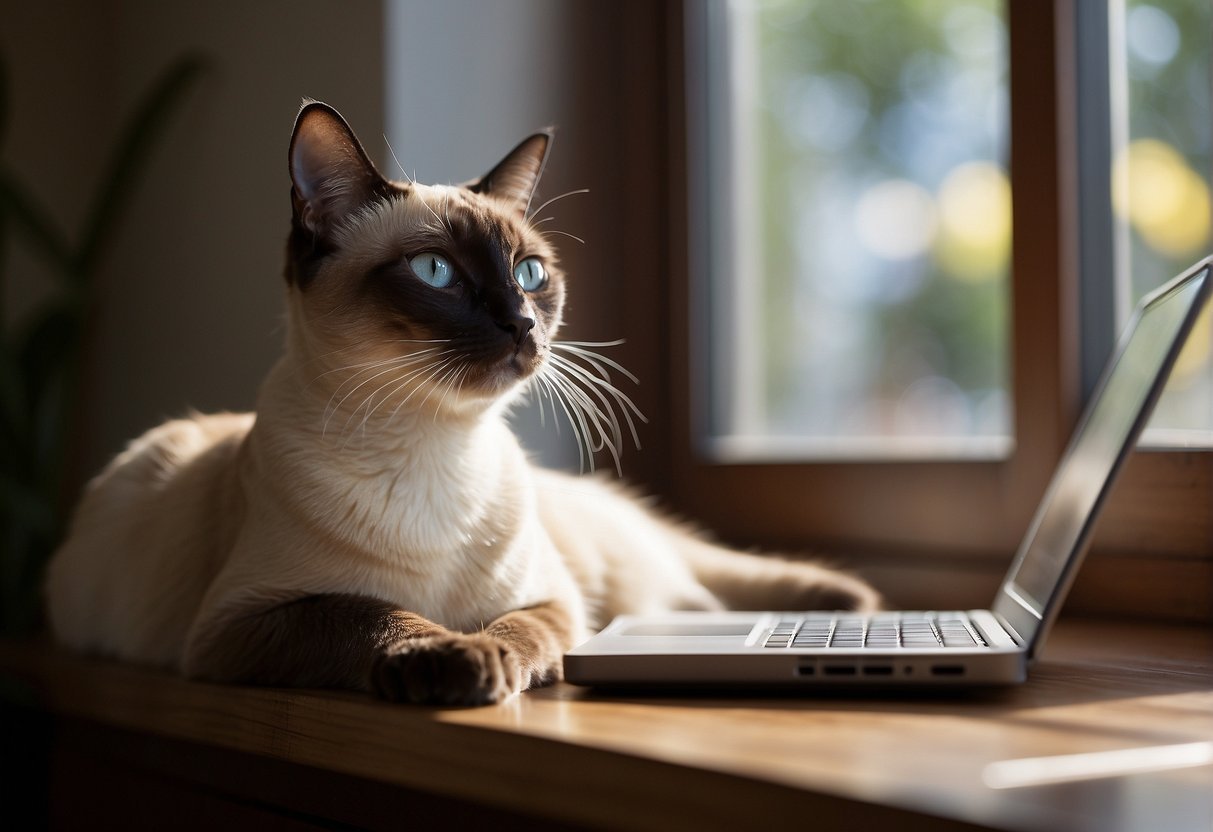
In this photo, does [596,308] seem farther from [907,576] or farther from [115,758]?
[115,758]

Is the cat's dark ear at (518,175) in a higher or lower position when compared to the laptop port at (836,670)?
higher

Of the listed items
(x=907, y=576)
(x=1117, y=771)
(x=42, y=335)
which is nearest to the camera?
(x=1117, y=771)

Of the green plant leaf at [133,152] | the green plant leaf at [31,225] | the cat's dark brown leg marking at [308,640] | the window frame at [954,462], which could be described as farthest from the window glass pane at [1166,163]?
the green plant leaf at [31,225]

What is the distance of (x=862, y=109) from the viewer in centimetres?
217

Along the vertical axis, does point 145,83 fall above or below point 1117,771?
above

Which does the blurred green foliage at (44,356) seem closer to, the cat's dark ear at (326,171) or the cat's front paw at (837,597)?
the cat's dark ear at (326,171)

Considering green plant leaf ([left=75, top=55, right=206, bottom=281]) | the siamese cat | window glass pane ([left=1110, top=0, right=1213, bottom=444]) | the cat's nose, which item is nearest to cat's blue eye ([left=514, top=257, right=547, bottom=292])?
the siamese cat

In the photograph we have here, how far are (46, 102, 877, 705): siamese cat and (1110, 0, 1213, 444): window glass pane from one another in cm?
82

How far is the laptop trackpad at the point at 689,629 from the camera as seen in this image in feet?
3.48

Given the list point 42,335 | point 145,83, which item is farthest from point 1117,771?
point 145,83

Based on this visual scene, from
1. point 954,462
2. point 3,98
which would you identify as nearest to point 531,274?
point 954,462

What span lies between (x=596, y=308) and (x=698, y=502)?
1.29ft

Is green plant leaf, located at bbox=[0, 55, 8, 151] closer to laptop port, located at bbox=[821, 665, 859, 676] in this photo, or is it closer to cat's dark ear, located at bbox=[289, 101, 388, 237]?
cat's dark ear, located at bbox=[289, 101, 388, 237]

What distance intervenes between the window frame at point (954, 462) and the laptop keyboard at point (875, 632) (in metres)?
0.40
